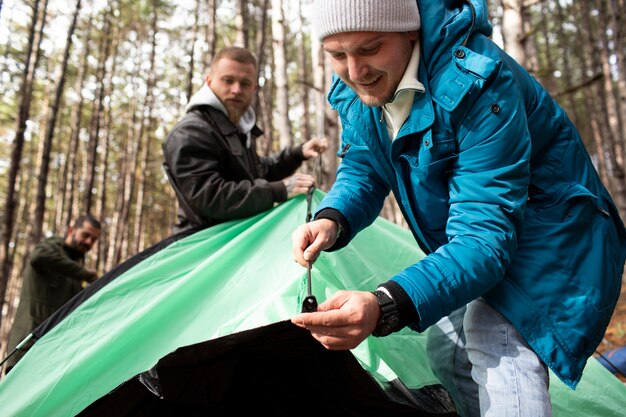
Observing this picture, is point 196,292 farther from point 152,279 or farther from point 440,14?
point 440,14

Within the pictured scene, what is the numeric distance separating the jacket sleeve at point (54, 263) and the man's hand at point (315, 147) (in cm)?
335

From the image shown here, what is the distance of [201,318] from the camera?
2.36 metres

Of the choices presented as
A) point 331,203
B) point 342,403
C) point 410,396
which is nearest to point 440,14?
point 331,203

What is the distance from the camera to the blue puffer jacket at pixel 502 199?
1308mm

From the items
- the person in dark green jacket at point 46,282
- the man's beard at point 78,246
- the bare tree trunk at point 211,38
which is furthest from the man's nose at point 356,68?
the bare tree trunk at point 211,38

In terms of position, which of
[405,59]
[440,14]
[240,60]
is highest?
[240,60]

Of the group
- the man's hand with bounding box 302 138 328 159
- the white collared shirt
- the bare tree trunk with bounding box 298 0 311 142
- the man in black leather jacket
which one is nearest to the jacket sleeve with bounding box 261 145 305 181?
the man's hand with bounding box 302 138 328 159

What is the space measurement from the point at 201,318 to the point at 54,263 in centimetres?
412

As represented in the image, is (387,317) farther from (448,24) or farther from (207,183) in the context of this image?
(207,183)

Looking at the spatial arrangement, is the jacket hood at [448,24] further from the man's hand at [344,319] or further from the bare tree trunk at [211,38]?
the bare tree trunk at [211,38]

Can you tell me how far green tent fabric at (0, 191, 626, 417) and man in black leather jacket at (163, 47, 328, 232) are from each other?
0.65 ft

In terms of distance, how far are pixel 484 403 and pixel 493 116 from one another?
81cm

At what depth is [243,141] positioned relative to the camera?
3744 mm

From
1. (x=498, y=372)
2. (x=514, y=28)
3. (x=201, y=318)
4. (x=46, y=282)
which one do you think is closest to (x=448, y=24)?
(x=498, y=372)
